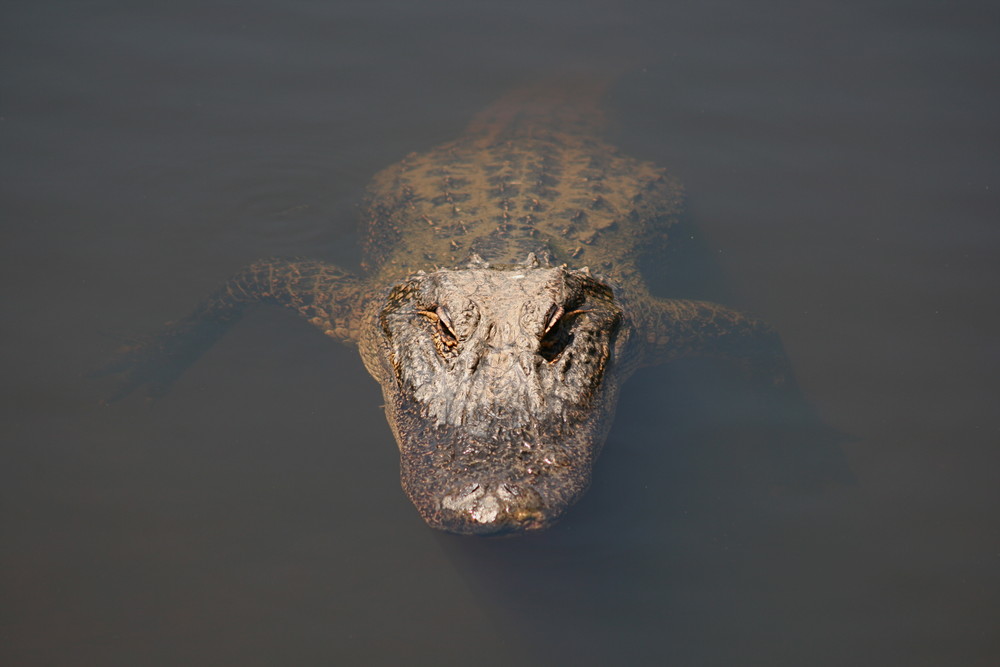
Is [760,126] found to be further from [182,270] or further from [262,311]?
[182,270]

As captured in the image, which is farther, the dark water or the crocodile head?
the dark water

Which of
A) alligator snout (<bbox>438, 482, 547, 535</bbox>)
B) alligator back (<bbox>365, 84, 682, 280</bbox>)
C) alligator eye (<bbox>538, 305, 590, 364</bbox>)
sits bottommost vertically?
alligator snout (<bbox>438, 482, 547, 535</bbox>)

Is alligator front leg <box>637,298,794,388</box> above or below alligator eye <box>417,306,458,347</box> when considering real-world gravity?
below

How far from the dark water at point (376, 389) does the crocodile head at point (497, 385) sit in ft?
1.45

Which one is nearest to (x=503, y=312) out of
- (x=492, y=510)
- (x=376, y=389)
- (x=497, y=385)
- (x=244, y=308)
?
(x=497, y=385)

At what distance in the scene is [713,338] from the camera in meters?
4.91

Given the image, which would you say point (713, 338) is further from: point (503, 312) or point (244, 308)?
point (244, 308)

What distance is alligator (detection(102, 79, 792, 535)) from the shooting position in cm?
331

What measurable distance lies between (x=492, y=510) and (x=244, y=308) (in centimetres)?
291

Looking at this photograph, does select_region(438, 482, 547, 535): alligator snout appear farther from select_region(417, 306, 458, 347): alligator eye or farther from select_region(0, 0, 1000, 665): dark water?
select_region(417, 306, 458, 347): alligator eye

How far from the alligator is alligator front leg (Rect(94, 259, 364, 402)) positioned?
11 mm

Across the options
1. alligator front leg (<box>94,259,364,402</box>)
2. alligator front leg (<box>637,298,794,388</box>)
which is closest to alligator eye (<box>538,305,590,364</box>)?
alligator front leg (<box>637,298,794,388</box>)

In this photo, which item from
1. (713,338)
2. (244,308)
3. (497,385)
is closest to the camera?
(497,385)

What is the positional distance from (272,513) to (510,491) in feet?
4.90
